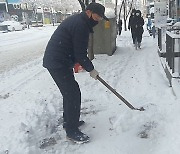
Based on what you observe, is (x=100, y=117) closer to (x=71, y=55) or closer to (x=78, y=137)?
(x=78, y=137)

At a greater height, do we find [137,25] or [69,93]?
[137,25]

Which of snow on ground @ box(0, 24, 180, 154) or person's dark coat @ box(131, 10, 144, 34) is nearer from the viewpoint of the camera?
snow on ground @ box(0, 24, 180, 154)

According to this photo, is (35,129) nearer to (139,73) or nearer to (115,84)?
(115,84)

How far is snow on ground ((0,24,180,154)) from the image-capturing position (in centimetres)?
414

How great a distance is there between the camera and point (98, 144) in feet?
13.8

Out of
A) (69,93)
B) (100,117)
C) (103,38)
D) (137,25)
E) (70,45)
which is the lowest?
(100,117)

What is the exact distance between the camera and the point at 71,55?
4.21 m

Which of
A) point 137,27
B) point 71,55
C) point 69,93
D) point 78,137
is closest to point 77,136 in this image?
point 78,137

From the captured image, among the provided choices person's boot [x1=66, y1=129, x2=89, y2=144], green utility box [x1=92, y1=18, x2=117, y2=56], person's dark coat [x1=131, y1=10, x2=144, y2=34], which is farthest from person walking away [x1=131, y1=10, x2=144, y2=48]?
person's boot [x1=66, y1=129, x2=89, y2=144]

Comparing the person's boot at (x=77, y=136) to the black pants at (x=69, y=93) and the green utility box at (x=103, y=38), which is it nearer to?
the black pants at (x=69, y=93)

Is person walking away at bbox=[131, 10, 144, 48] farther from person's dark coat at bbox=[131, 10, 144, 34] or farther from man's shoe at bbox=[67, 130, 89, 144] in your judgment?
man's shoe at bbox=[67, 130, 89, 144]

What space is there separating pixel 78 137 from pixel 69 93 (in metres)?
0.62

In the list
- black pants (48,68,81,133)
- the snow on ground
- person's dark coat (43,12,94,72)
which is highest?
person's dark coat (43,12,94,72)

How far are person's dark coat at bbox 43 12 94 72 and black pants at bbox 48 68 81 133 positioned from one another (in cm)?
10
